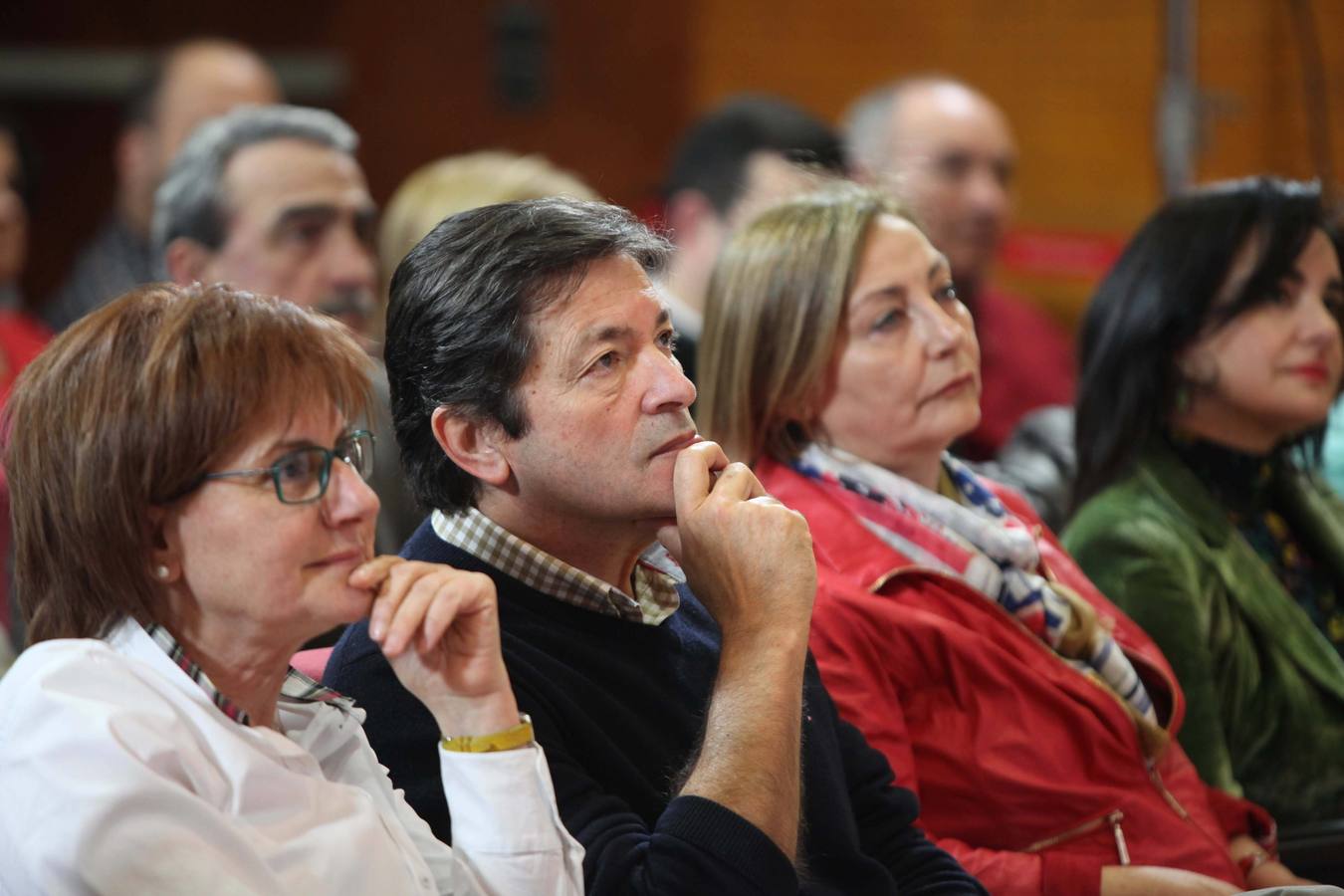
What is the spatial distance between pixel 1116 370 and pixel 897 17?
8.82ft

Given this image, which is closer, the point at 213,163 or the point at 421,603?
the point at 421,603

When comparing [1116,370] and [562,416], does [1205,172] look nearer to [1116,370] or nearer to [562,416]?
A: [1116,370]

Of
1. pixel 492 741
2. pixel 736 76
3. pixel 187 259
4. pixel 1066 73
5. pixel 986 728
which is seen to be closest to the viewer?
pixel 492 741

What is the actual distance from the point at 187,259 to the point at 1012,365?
1.96 m

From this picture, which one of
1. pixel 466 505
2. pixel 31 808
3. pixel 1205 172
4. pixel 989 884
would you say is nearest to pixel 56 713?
pixel 31 808

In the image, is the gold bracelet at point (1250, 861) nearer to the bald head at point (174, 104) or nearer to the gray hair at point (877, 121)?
the gray hair at point (877, 121)

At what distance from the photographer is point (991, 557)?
1964 mm

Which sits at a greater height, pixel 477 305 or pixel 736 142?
pixel 477 305

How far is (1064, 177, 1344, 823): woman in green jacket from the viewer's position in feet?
7.18

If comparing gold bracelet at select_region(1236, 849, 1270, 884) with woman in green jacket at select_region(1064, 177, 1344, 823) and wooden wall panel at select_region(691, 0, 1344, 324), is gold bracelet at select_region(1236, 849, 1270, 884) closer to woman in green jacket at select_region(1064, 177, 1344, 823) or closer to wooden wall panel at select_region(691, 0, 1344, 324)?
woman in green jacket at select_region(1064, 177, 1344, 823)

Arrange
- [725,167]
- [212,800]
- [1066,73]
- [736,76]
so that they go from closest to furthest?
[212,800]
[725,167]
[1066,73]
[736,76]

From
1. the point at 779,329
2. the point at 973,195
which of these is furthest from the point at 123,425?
the point at 973,195

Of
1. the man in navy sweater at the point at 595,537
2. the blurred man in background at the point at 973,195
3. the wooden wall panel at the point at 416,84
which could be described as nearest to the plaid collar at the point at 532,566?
the man in navy sweater at the point at 595,537

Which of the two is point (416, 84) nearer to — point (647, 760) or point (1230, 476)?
point (1230, 476)
